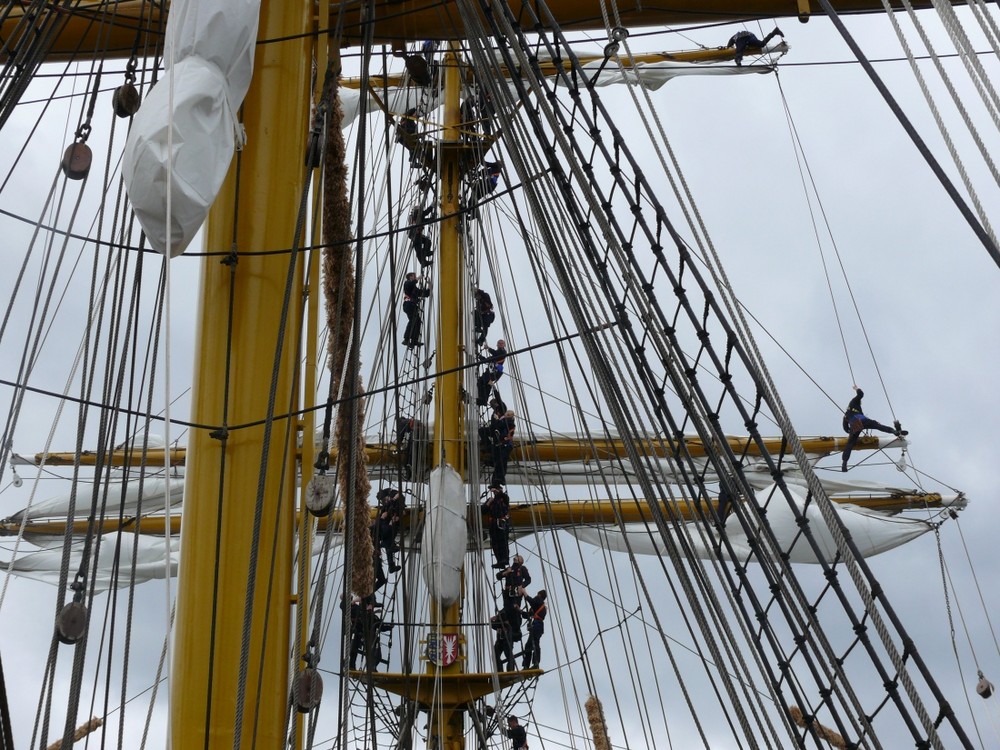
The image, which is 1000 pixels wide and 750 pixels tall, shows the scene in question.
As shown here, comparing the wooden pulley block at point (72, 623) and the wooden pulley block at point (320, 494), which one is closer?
the wooden pulley block at point (72, 623)

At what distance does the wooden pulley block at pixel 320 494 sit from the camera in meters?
4.07

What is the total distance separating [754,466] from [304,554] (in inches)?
416

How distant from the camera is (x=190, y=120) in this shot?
3.68 m

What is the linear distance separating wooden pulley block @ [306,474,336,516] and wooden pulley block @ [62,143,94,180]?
72.0 inches

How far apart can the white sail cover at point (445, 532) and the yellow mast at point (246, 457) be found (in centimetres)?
574

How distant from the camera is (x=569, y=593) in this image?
994cm

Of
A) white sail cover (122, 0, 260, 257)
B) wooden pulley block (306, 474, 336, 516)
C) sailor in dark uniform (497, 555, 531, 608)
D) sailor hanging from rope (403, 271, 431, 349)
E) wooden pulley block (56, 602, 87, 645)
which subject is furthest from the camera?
sailor hanging from rope (403, 271, 431, 349)

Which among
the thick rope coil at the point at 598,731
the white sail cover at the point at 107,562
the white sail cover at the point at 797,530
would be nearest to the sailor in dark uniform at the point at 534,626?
the thick rope coil at the point at 598,731

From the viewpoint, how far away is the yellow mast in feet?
12.5

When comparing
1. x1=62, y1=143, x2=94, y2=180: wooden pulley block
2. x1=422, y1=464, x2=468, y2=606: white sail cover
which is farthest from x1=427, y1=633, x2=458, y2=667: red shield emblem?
x1=62, y1=143, x2=94, y2=180: wooden pulley block

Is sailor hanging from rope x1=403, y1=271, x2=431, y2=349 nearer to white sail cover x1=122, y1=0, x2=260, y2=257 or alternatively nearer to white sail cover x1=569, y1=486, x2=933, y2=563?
white sail cover x1=569, y1=486, x2=933, y2=563

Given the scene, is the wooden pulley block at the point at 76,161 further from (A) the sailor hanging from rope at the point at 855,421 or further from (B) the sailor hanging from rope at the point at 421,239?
(A) the sailor hanging from rope at the point at 855,421

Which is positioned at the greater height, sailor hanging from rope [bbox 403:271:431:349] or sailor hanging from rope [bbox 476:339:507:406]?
sailor hanging from rope [bbox 403:271:431:349]

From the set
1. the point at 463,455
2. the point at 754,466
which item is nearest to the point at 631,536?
the point at 754,466
